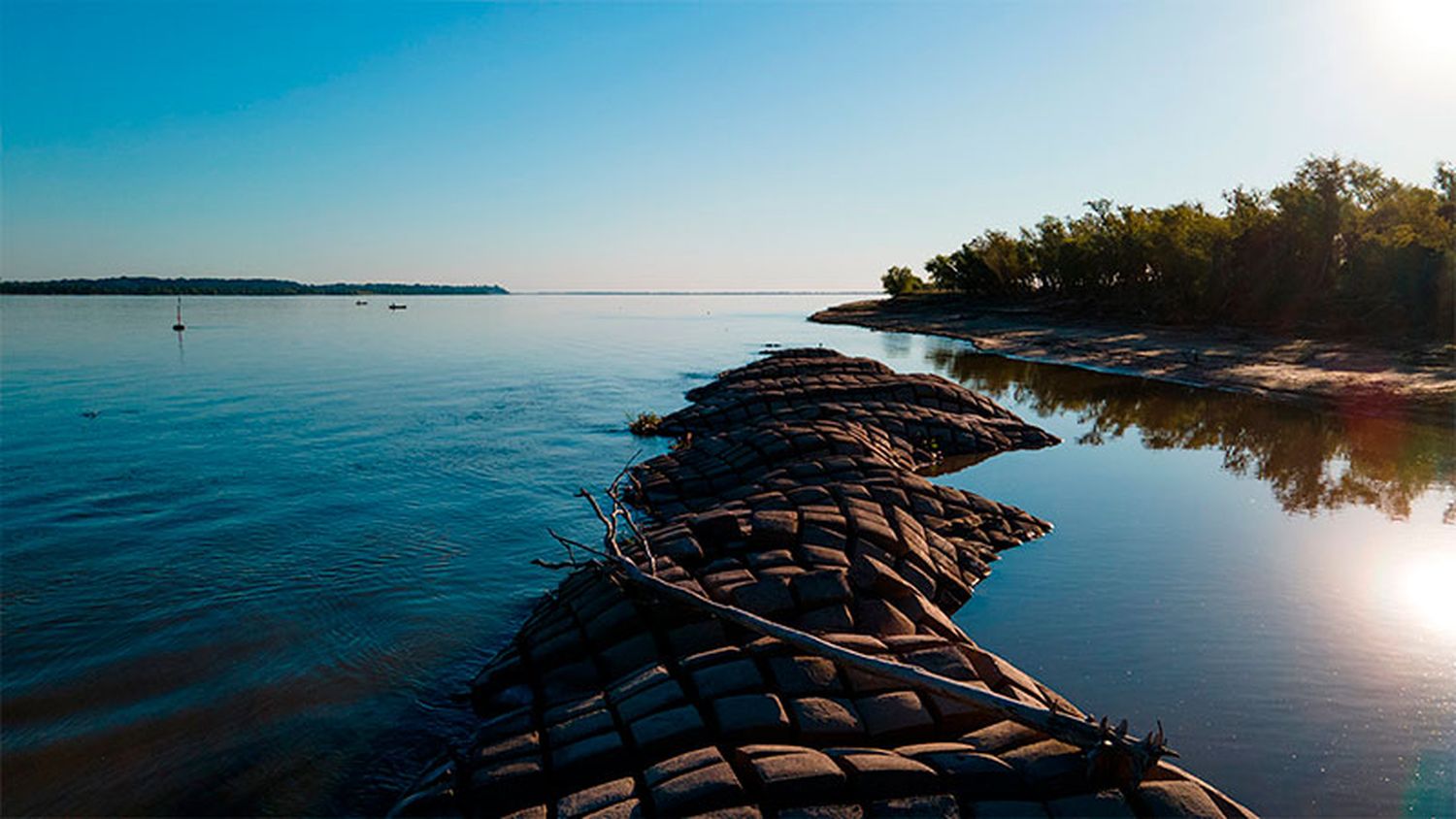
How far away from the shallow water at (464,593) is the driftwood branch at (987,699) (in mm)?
1785

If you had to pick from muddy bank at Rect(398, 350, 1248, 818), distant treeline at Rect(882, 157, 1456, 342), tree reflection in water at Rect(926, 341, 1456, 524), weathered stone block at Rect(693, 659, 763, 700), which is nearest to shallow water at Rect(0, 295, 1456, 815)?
tree reflection in water at Rect(926, 341, 1456, 524)

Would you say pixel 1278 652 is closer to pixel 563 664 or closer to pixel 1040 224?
pixel 563 664

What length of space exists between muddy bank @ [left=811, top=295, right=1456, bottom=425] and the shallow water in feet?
12.7

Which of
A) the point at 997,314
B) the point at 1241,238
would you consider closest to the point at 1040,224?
the point at 997,314

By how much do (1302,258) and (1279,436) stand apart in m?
28.8

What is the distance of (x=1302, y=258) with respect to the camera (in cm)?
3978

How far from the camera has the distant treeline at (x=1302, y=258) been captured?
32.9 meters

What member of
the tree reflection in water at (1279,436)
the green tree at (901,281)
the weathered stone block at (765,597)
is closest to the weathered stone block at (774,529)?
the weathered stone block at (765,597)

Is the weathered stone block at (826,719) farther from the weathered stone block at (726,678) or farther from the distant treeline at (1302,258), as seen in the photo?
the distant treeline at (1302,258)

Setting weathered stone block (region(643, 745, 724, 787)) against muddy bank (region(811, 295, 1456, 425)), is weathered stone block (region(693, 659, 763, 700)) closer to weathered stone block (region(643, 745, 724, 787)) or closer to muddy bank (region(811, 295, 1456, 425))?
weathered stone block (region(643, 745, 724, 787))

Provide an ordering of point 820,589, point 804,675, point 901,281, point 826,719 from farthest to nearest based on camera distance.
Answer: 1. point 901,281
2. point 820,589
3. point 804,675
4. point 826,719

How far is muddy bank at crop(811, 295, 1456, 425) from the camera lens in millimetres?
23312

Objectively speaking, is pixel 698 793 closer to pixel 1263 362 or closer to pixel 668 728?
pixel 668 728

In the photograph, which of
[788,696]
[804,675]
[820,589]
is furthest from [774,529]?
[788,696]
